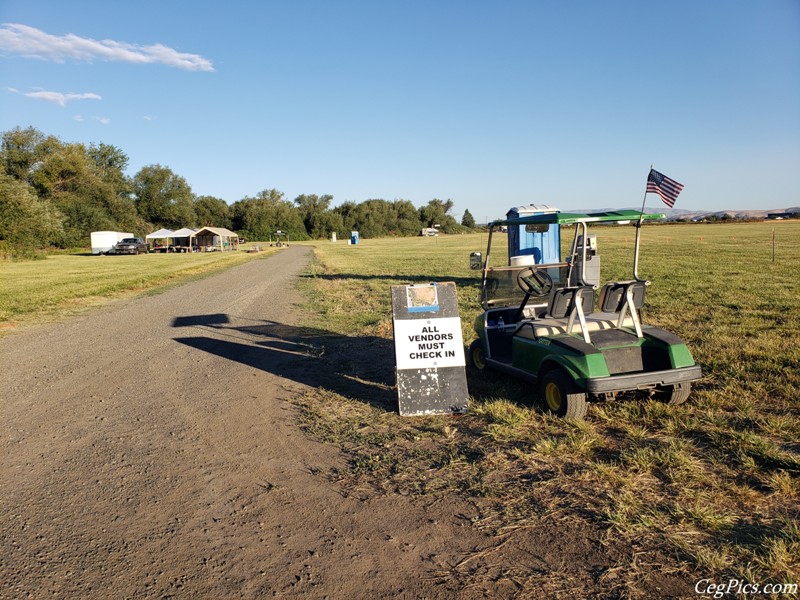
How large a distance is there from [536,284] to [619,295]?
1092mm

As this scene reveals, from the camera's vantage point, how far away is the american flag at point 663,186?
5578mm

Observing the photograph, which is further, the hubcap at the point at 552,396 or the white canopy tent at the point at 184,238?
the white canopy tent at the point at 184,238

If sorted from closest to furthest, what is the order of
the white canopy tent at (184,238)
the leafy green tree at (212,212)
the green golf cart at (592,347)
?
1. the green golf cart at (592,347)
2. the white canopy tent at (184,238)
3. the leafy green tree at (212,212)

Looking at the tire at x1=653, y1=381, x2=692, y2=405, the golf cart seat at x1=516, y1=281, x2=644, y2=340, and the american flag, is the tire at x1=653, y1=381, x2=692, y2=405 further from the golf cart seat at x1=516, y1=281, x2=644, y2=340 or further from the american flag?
the american flag

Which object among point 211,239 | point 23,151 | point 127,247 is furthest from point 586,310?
point 23,151

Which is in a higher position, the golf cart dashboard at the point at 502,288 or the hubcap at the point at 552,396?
the golf cart dashboard at the point at 502,288

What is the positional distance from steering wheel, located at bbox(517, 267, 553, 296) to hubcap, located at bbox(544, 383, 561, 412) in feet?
4.04

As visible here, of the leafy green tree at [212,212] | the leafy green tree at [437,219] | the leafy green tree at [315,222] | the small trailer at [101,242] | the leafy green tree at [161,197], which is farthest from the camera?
the leafy green tree at [437,219]

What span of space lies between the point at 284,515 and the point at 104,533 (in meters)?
1.11

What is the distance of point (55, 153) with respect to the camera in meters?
69.9

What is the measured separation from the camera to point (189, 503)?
13.1 ft

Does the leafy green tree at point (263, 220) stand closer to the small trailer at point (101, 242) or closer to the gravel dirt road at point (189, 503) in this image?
the small trailer at point (101, 242)

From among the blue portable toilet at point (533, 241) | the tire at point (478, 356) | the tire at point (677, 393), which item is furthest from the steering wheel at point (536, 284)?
the blue portable toilet at point (533, 241)

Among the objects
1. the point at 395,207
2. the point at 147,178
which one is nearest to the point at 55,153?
the point at 147,178
